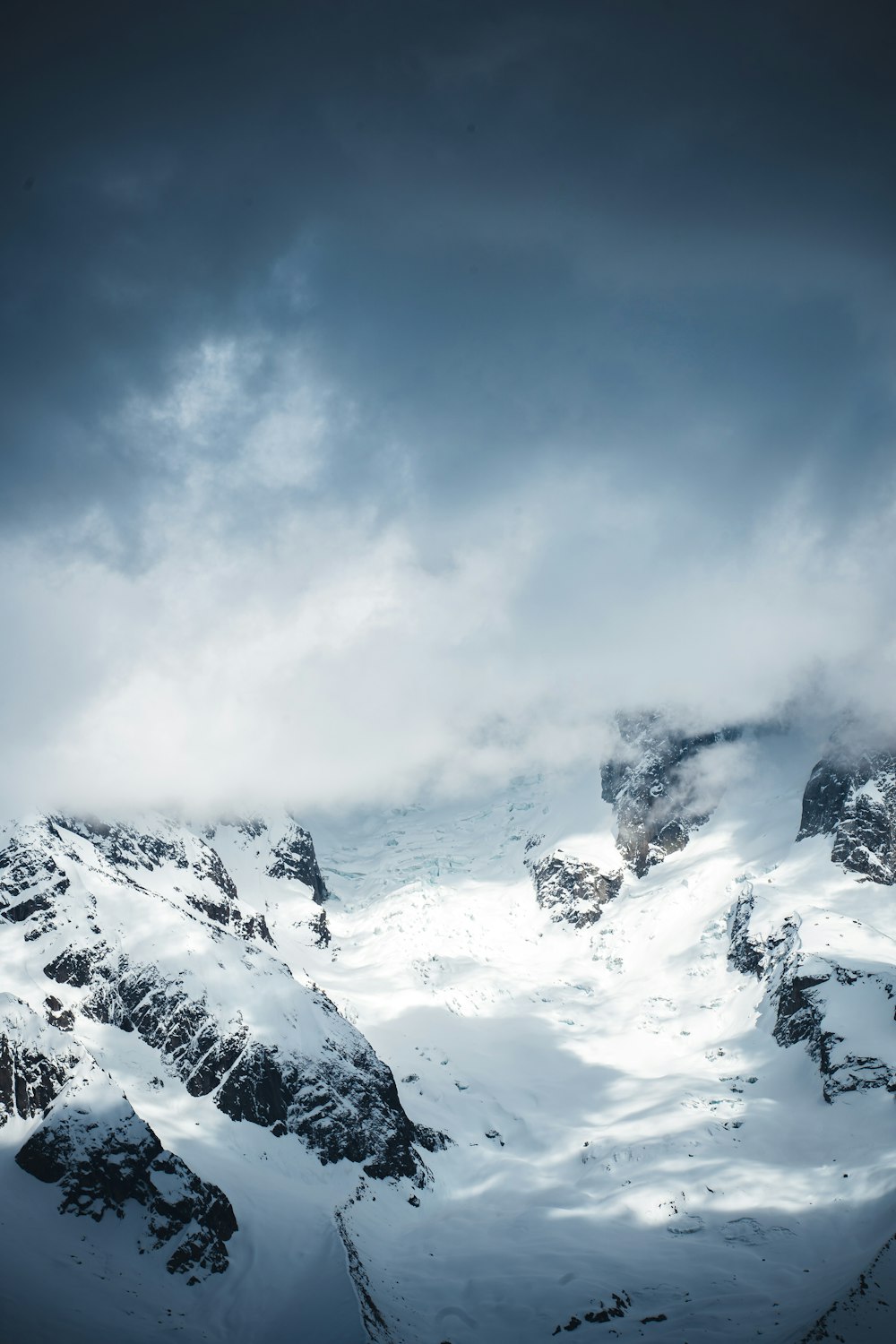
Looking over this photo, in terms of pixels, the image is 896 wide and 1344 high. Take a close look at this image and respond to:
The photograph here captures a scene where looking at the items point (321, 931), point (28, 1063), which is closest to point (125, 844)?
point (321, 931)

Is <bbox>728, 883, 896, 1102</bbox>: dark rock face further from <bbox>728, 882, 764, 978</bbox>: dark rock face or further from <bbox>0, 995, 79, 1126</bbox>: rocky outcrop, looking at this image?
<bbox>0, 995, 79, 1126</bbox>: rocky outcrop

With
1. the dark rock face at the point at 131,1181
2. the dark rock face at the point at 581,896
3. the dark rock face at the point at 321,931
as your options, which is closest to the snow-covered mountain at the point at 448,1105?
the dark rock face at the point at 131,1181

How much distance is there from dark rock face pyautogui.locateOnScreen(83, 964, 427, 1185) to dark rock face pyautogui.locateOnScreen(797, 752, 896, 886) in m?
105

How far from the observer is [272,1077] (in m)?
92.9

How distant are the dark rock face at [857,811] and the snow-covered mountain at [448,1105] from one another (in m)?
0.68

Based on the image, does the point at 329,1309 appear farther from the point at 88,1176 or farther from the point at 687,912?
the point at 687,912

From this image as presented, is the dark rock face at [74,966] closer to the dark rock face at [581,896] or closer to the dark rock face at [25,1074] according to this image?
the dark rock face at [25,1074]

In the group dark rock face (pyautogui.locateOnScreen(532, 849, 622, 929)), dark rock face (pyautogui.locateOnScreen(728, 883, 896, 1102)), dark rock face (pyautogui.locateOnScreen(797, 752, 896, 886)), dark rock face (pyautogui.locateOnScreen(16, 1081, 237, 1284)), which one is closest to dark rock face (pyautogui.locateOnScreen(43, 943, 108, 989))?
dark rock face (pyautogui.locateOnScreen(16, 1081, 237, 1284))

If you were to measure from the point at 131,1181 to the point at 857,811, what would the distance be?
150853 millimetres

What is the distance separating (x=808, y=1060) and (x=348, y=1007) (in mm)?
74070

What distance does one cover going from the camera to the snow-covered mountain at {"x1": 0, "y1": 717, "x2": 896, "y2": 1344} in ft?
194

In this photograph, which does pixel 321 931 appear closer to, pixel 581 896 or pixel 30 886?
pixel 581 896

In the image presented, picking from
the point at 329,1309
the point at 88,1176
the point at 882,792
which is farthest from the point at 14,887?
the point at 882,792

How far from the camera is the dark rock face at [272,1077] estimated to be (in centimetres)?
9050
